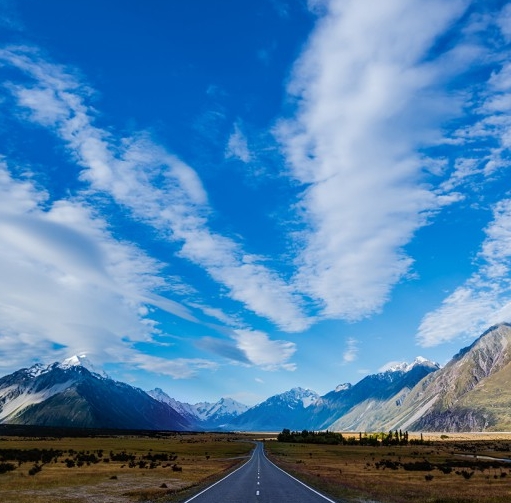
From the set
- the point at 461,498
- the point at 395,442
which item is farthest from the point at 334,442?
the point at 461,498

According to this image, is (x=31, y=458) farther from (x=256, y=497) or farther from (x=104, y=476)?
(x=256, y=497)

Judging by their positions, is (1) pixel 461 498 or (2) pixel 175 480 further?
(2) pixel 175 480

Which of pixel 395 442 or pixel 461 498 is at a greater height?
pixel 395 442

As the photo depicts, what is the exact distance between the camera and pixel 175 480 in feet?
143

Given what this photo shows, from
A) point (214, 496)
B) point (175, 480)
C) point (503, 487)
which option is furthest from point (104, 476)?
point (503, 487)

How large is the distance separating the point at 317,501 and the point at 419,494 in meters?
11.2

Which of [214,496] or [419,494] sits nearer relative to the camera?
[214,496]

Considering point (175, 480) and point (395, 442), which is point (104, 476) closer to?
point (175, 480)

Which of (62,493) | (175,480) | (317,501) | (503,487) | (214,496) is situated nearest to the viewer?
(317,501)

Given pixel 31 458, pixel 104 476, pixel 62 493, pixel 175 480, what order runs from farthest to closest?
pixel 31 458 < pixel 104 476 < pixel 175 480 < pixel 62 493

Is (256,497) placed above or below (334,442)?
below

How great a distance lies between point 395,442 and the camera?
191750 mm

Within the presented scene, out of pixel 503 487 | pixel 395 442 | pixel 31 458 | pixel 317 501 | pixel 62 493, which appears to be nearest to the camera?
pixel 317 501

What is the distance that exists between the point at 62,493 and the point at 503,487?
35.0 meters
